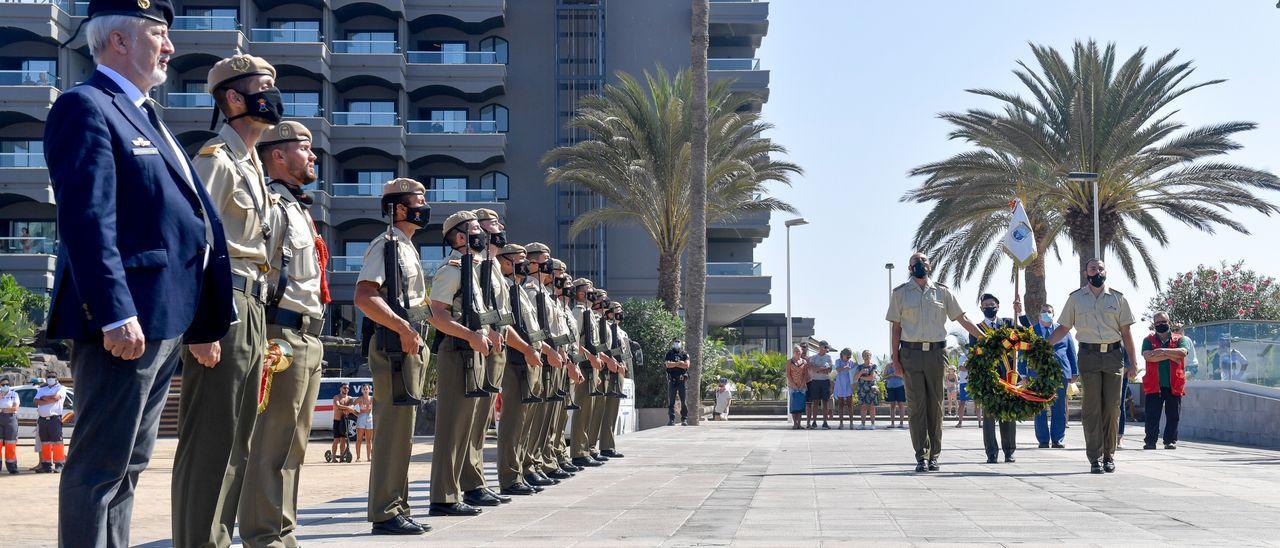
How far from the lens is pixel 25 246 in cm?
5059

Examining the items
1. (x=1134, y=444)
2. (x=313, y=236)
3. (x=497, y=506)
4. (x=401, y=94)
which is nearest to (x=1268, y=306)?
(x=1134, y=444)

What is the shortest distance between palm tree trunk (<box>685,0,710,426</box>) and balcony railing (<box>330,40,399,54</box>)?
83.7ft

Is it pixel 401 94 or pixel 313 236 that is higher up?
pixel 401 94

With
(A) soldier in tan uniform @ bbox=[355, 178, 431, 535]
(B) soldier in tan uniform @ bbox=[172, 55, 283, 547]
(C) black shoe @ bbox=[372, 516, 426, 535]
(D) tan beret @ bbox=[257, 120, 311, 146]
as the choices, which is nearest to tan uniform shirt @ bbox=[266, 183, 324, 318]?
Answer: (B) soldier in tan uniform @ bbox=[172, 55, 283, 547]

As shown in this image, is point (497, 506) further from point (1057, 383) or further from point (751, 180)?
point (751, 180)

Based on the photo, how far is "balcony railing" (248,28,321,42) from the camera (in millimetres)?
54906

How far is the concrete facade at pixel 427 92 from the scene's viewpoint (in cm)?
5344

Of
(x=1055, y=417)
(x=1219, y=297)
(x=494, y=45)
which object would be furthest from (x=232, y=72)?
(x=494, y=45)

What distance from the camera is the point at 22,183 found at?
5150 cm

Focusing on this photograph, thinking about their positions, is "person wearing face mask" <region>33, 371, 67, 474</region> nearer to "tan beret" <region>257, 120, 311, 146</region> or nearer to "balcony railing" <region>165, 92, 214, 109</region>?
"tan beret" <region>257, 120, 311, 146</region>

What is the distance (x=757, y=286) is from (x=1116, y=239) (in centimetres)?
2026

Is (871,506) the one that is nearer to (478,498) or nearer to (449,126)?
(478,498)

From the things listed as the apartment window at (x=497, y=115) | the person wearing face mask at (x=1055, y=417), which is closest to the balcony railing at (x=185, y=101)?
the apartment window at (x=497, y=115)

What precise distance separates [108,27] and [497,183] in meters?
55.3
